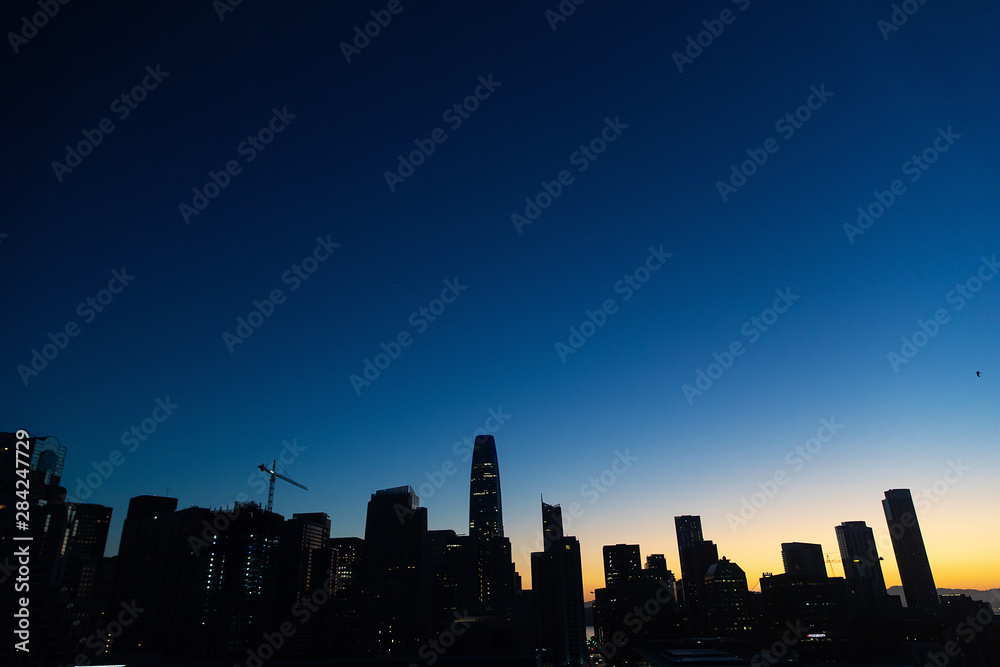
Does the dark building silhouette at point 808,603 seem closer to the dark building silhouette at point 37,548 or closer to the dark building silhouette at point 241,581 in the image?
the dark building silhouette at point 241,581

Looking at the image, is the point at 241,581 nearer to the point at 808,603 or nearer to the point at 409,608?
the point at 409,608

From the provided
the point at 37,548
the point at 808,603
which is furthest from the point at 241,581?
the point at 808,603

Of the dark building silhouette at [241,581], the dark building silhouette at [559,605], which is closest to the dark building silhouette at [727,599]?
the dark building silhouette at [559,605]

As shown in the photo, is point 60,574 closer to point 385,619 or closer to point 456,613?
point 385,619

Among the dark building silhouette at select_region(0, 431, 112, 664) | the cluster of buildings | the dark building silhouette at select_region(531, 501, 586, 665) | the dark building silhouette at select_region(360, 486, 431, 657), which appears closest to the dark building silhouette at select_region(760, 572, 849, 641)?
the cluster of buildings

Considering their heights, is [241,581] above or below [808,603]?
above

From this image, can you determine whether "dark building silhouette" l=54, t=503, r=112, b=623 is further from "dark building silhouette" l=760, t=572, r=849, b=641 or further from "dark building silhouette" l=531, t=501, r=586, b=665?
"dark building silhouette" l=760, t=572, r=849, b=641

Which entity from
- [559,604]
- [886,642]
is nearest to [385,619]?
[559,604]
